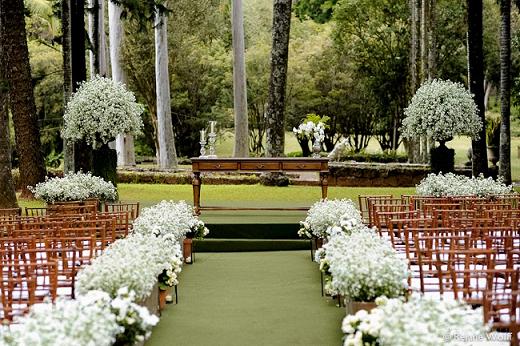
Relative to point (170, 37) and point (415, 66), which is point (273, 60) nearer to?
point (415, 66)

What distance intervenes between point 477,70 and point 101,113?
26.1 feet

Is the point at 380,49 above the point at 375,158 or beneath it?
above

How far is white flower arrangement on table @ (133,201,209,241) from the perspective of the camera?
9.77 metres

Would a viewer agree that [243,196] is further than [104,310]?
Yes

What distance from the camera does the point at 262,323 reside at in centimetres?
789

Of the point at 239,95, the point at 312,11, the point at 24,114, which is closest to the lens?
the point at 24,114

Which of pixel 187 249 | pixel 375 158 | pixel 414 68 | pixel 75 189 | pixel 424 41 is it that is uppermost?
pixel 424 41

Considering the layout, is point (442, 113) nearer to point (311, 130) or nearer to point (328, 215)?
point (311, 130)

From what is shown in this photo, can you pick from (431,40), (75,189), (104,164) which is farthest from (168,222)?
(431,40)

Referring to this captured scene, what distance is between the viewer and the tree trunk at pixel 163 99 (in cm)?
2973

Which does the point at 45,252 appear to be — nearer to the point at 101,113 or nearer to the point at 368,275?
the point at 368,275

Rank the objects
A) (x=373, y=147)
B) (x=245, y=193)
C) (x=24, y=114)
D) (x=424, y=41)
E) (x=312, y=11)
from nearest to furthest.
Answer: (x=24, y=114), (x=245, y=193), (x=424, y=41), (x=373, y=147), (x=312, y=11)

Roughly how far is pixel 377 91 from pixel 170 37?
888 cm

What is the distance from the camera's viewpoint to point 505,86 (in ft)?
69.0
